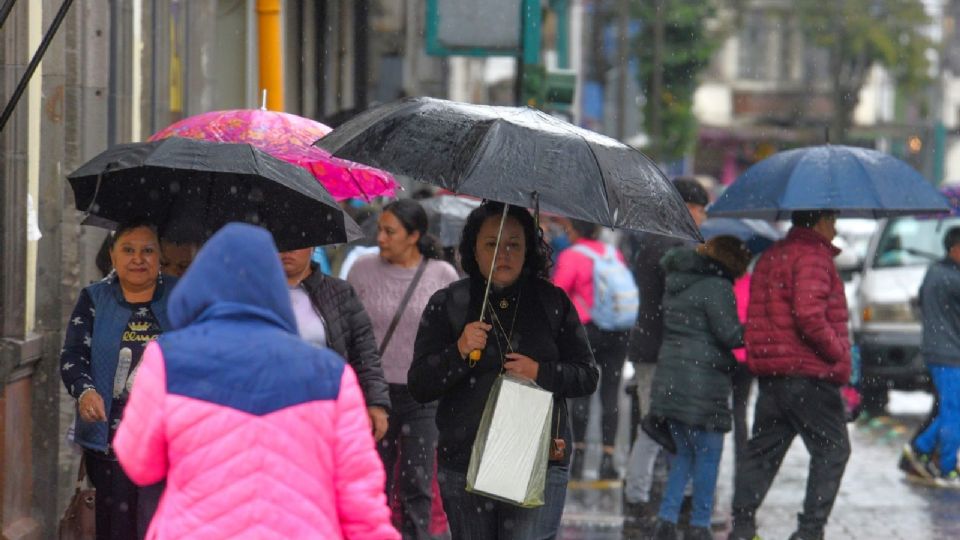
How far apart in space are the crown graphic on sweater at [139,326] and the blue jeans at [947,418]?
7012mm

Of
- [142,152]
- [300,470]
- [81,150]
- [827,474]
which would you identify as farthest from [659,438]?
[300,470]

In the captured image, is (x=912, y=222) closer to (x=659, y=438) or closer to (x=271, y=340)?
(x=659, y=438)

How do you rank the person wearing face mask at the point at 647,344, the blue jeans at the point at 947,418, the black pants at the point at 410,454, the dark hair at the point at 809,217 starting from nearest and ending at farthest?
the black pants at the point at 410,454 → the dark hair at the point at 809,217 → the person wearing face mask at the point at 647,344 → the blue jeans at the point at 947,418

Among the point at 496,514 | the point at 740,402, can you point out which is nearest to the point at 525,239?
the point at 496,514

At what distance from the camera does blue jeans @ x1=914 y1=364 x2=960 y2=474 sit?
38.8 feet

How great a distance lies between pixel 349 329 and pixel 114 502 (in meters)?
1.19

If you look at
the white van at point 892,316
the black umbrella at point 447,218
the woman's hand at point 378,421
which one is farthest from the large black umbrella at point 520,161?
the white van at point 892,316

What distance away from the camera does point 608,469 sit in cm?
1188

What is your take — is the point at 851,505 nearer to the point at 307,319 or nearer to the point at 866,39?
the point at 307,319

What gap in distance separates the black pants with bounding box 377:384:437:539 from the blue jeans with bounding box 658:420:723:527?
1455 millimetres

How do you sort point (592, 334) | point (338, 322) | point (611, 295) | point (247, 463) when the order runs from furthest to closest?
point (592, 334)
point (611, 295)
point (338, 322)
point (247, 463)

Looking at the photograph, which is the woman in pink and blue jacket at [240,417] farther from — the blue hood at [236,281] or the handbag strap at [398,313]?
the handbag strap at [398,313]

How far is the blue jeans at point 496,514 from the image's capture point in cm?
608

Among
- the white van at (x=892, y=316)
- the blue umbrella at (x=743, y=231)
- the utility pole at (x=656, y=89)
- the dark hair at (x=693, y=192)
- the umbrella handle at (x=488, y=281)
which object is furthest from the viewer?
the utility pole at (x=656, y=89)
